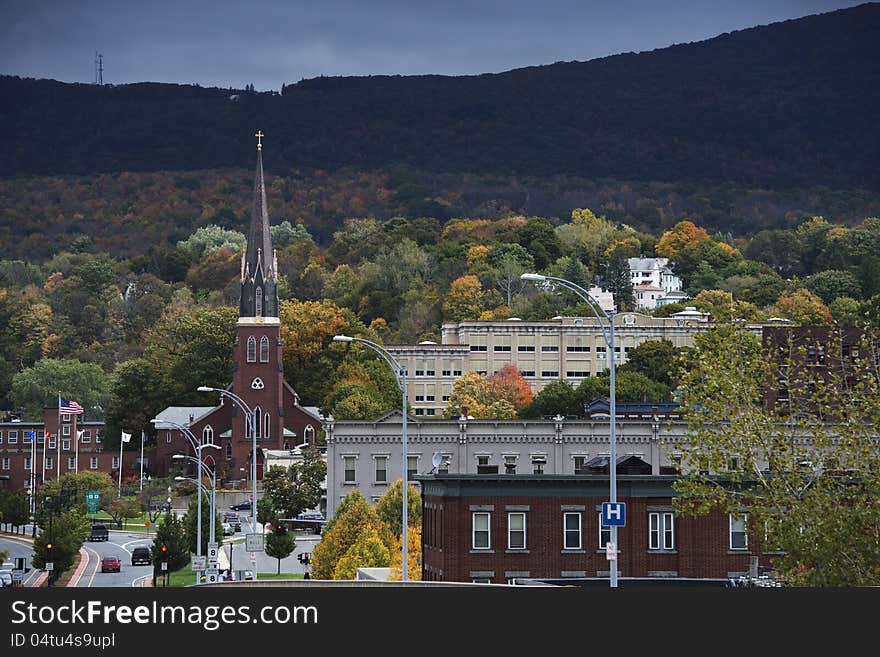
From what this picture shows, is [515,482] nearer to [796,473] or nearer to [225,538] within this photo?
[796,473]

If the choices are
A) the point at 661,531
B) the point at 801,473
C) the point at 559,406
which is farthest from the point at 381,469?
the point at 559,406

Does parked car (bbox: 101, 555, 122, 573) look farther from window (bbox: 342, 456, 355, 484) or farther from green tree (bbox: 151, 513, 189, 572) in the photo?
window (bbox: 342, 456, 355, 484)

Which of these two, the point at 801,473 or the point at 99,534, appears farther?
the point at 99,534

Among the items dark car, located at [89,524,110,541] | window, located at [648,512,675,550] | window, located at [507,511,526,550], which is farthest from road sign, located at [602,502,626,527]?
dark car, located at [89,524,110,541]

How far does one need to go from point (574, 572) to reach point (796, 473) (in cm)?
2329

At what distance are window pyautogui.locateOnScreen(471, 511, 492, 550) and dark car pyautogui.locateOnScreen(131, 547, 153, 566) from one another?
52464mm

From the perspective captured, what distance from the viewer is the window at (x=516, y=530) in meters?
78.5

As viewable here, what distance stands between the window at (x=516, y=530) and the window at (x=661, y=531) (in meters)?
5.09

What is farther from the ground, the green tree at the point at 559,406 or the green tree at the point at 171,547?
the green tree at the point at 559,406

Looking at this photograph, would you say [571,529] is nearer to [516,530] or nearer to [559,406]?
[516,530]

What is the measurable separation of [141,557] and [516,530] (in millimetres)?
55512

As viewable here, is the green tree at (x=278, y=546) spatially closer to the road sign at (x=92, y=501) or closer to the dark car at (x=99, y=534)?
the dark car at (x=99, y=534)

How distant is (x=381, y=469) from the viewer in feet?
407

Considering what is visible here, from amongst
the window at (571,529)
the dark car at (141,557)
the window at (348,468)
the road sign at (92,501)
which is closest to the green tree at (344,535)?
the window at (571,529)
